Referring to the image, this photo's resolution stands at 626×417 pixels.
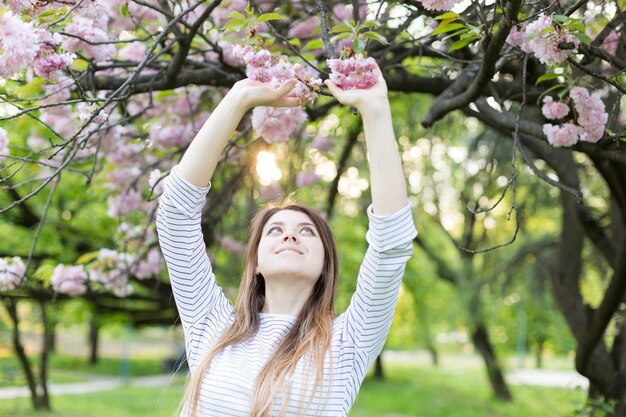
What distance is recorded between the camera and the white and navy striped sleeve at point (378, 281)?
1.56 metres

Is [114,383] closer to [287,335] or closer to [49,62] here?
[49,62]

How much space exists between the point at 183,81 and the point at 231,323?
4.09ft

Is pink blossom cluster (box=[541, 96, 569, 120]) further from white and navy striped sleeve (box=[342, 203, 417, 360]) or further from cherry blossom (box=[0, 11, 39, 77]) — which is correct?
cherry blossom (box=[0, 11, 39, 77])

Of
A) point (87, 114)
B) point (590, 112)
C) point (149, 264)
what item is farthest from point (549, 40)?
point (149, 264)

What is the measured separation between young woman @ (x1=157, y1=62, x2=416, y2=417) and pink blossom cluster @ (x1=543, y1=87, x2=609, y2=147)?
3.20ft

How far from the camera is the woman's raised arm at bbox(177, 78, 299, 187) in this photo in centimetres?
165

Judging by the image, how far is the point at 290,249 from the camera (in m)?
1.85

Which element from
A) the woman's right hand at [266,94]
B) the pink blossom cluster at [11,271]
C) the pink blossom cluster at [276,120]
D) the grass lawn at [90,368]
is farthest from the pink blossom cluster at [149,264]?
the grass lawn at [90,368]

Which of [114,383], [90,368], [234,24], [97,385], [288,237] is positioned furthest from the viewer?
[90,368]

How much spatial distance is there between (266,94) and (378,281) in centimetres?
50

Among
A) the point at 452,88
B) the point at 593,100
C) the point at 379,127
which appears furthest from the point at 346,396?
the point at 452,88

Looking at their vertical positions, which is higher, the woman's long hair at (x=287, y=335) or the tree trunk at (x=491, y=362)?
the woman's long hair at (x=287, y=335)

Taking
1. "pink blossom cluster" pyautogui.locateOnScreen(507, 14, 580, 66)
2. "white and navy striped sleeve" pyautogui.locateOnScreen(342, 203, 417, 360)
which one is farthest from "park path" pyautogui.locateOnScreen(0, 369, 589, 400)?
"pink blossom cluster" pyautogui.locateOnScreen(507, 14, 580, 66)

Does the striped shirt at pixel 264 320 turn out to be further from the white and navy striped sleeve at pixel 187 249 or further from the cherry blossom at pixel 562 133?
the cherry blossom at pixel 562 133
